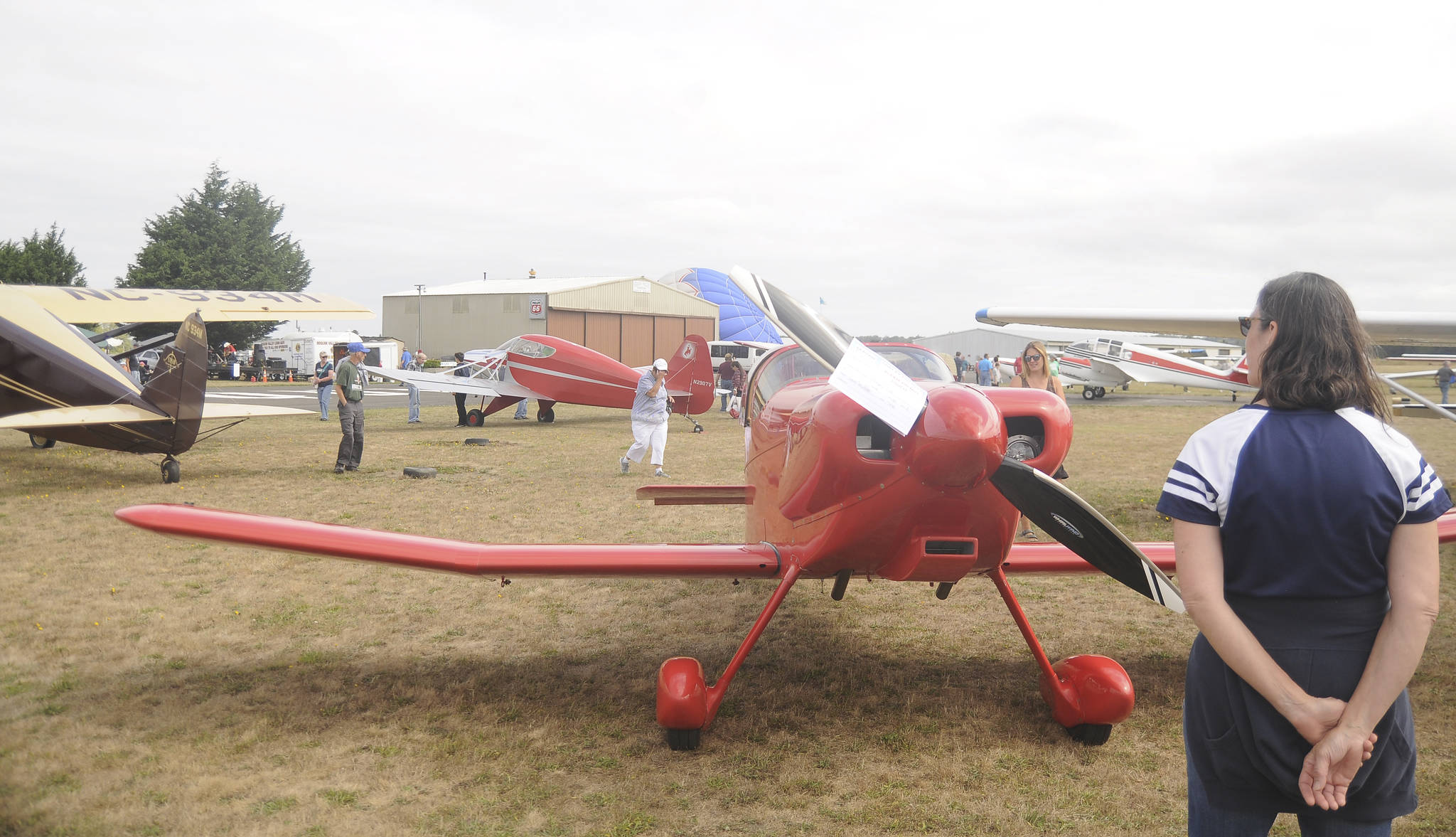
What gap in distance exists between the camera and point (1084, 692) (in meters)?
3.92

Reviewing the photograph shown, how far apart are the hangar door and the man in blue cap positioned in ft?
97.4

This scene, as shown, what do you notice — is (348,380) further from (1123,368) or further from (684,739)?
(1123,368)

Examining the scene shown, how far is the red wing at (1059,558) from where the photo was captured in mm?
4305

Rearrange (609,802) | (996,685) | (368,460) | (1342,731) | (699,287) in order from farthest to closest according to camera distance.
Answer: (699,287) < (368,460) < (996,685) < (609,802) < (1342,731)

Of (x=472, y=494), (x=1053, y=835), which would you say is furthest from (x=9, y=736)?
(x=472, y=494)

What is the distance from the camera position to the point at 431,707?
14.0 feet

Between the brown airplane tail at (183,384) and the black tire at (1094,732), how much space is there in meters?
10.9

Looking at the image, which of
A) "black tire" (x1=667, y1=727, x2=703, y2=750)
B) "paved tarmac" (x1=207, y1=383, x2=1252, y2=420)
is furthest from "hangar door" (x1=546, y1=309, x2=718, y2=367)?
"black tire" (x1=667, y1=727, x2=703, y2=750)

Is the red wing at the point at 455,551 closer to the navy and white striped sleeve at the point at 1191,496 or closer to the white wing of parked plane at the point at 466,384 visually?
the navy and white striped sleeve at the point at 1191,496

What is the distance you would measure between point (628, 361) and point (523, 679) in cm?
4079

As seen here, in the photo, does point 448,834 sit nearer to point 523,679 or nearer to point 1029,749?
point 523,679

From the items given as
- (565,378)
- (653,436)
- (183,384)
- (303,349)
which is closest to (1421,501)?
(653,436)

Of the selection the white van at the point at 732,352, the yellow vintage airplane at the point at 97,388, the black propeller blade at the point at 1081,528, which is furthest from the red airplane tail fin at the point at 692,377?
the black propeller blade at the point at 1081,528

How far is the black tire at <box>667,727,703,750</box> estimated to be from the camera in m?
3.83
